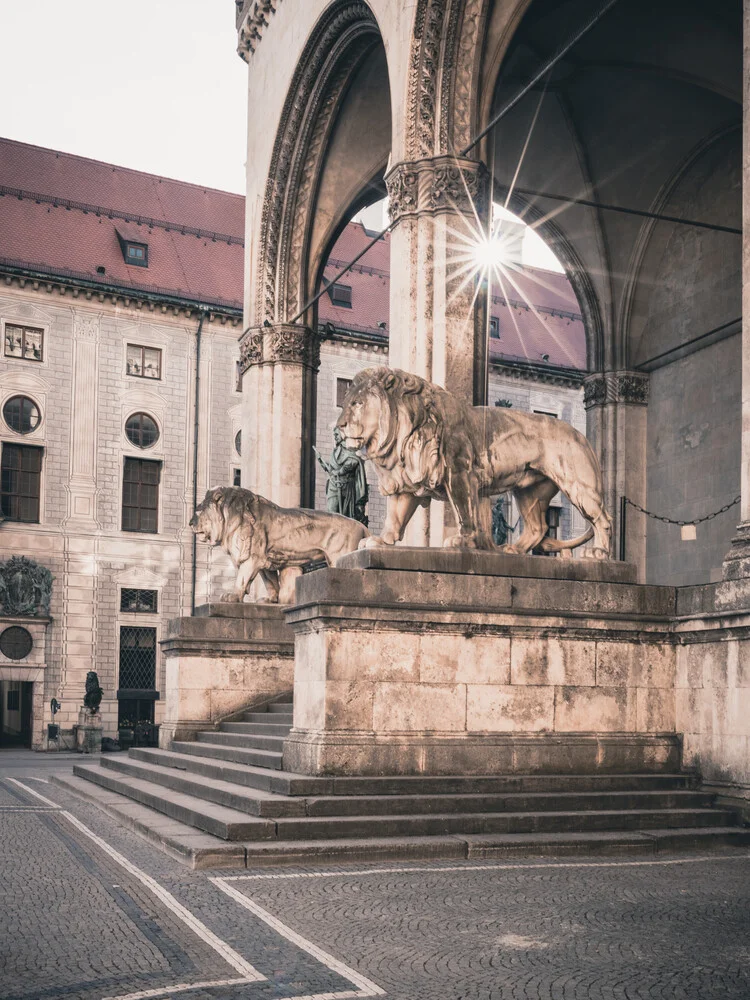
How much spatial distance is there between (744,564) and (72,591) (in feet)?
106

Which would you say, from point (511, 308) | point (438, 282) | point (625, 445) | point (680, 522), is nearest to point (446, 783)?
point (438, 282)

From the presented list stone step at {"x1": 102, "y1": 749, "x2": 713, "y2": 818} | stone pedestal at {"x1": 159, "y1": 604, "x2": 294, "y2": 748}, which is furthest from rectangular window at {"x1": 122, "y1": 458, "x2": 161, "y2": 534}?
stone step at {"x1": 102, "y1": 749, "x2": 713, "y2": 818}

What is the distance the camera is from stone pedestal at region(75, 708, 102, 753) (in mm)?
36219

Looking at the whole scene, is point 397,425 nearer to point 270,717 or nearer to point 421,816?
point 421,816

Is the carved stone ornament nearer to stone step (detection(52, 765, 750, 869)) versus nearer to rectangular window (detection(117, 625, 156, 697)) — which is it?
rectangular window (detection(117, 625, 156, 697))

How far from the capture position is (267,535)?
54.7 feet

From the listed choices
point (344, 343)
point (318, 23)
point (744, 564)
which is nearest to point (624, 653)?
point (744, 564)

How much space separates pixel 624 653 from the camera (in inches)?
457

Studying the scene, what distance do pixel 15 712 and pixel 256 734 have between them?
27.8 m

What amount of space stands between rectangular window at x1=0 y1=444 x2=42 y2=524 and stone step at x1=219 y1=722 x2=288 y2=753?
85.2ft

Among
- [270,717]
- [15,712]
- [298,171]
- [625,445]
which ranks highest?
[298,171]

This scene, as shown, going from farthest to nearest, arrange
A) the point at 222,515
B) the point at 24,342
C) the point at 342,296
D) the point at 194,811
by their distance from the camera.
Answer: the point at 342,296
the point at 24,342
the point at 222,515
the point at 194,811

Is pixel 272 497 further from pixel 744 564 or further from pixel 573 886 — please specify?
pixel 573 886

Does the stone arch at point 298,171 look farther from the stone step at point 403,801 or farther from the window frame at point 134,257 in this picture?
the window frame at point 134,257
